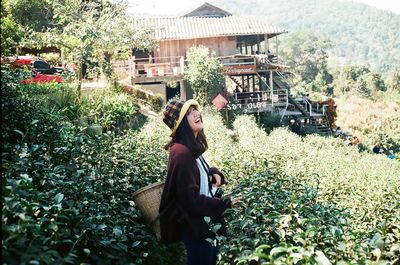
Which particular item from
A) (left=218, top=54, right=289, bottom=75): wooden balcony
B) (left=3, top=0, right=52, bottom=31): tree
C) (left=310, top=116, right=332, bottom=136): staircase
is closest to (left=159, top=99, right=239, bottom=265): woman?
(left=3, top=0, right=52, bottom=31): tree

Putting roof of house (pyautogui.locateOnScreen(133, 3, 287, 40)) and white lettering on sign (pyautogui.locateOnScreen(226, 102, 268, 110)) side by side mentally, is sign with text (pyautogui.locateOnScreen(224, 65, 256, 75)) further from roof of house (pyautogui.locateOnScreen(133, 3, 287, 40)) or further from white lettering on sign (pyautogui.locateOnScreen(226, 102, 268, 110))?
roof of house (pyautogui.locateOnScreen(133, 3, 287, 40))

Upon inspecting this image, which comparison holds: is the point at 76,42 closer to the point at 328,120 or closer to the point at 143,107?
the point at 143,107

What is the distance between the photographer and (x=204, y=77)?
22.3 m

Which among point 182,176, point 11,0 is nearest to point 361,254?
point 182,176

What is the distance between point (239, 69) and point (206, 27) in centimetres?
411

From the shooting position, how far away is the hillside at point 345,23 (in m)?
143

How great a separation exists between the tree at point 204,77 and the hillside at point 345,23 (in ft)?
346

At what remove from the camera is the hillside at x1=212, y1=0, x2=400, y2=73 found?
143375 mm

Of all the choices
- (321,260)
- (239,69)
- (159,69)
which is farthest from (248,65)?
(321,260)

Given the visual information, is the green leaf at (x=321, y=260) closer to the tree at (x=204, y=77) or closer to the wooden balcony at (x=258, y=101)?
the wooden balcony at (x=258, y=101)

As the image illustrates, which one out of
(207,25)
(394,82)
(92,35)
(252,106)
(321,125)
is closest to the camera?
(92,35)

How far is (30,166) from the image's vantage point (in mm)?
3119

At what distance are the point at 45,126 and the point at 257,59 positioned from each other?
2032 centimetres

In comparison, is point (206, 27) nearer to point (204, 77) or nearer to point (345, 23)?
point (204, 77)
